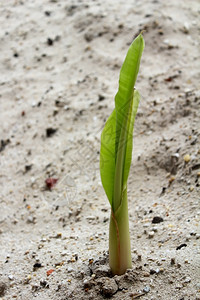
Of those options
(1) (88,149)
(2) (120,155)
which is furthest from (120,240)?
(1) (88,149)

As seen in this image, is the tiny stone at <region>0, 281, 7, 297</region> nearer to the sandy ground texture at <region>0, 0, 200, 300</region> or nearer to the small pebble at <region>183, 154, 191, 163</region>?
the sandy ground texture at <region>0, 0, 200, 300</region>

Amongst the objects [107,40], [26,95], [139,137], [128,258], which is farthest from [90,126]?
[128,258]

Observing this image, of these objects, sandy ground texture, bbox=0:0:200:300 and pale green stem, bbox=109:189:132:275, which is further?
sandy ground texture, bbox=0:0:200:300

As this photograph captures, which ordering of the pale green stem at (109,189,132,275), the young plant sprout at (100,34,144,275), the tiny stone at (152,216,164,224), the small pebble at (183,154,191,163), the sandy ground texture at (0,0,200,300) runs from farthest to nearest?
the small pebble at (183,154,191,163) → the tiny stone at (152,216,164,224) → the sandy ground texture at (0,0,200,300) → the pale green stem at (109,189,132,275) → the young plant sprout at (100,34,144,275)

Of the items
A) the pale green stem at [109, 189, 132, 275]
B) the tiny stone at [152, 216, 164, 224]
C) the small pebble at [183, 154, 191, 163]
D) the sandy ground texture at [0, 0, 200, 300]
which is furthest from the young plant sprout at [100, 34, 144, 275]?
the small pebble at [183, 154, 191, 163]

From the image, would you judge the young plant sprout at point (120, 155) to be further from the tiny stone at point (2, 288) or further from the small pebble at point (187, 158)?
the small pebble at point (187, 158)

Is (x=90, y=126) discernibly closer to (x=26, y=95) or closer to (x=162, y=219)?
(x=26, y=95)

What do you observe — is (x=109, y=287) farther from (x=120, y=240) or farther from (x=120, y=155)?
(x=120, y=155)
